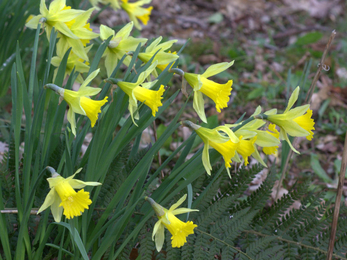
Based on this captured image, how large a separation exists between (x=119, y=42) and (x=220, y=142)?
1.75 ft

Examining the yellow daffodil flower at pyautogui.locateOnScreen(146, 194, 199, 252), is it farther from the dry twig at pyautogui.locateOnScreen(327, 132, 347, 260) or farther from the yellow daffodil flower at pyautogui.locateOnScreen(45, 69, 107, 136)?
the dry twig at pyautogui.locateOnScreen(327, 132, 347, 260)

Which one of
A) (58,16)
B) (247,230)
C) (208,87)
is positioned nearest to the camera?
(208,87)

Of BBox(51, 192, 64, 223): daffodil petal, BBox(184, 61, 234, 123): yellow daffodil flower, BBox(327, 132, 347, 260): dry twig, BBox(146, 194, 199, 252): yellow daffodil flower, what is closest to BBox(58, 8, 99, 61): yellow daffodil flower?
BBox(184, 61, 234, 123): yellow daffodil flower

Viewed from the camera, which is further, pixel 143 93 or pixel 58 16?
pixel 58 16

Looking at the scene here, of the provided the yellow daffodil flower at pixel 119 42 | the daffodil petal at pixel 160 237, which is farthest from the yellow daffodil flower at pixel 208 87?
the daffodil petal at pixel 160 237

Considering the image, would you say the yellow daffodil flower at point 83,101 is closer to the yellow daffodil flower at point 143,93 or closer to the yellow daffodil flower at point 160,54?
the yellow daffodil flower at point 143,93

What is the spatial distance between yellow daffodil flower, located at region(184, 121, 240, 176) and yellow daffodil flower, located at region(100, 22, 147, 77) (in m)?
0.36

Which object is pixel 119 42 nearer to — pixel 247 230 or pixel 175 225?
pixel 175 225

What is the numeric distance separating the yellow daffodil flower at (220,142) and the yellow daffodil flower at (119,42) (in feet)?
1.18

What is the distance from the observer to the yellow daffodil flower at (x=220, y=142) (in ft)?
3.38

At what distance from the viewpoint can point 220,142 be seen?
3.42ft

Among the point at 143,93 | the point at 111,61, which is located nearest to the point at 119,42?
the point at 111,61

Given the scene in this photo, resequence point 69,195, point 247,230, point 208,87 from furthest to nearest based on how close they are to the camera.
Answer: point 247,230, point 208,87, point 69,195

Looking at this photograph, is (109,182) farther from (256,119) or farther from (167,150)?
(167,150)
